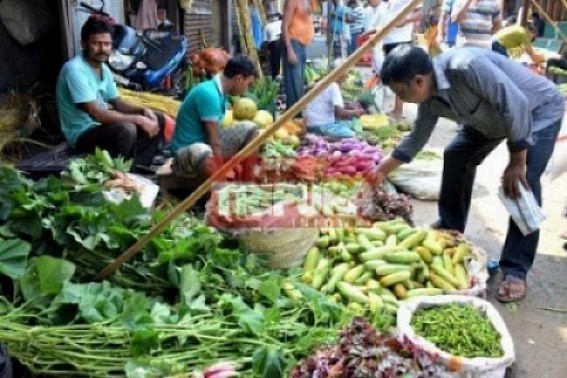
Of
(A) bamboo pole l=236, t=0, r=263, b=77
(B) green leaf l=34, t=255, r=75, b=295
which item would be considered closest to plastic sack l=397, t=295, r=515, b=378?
(B) green leaf l=34, t=255, r=75, b=295

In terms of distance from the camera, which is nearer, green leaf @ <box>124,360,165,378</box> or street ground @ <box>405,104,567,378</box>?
green leaf @ <box>124,360,165,378</box>

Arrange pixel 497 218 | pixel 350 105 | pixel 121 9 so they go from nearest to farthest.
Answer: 1. pixel 497 218
2. pixel 121 9
3. pixel 350 105

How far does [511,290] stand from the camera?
3.65 m

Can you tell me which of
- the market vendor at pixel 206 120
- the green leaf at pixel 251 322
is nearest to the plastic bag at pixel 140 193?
the market vendor at pixel 206 120

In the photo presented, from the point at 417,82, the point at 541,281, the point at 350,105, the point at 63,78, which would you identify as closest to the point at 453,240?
the point at 541,281

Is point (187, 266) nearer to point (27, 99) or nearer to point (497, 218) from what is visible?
point (497, 218)

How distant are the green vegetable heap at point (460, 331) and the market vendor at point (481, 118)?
3.03ft

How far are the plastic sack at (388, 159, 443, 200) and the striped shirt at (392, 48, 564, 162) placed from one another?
1.70m

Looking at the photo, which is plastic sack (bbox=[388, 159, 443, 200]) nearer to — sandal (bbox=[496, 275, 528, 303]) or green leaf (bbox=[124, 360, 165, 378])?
sandal (bbox=[496, 275, 528, 303])

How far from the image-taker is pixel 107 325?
2455 mm

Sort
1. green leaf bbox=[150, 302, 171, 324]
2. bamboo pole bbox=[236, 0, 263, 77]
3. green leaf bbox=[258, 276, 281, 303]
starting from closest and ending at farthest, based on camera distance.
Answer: green leaf bbox=[150, 302, 171, 324]
green leaf bbox=[258, 276, 281, 303]
bamboo pole bbox=[236, 0, 263, 77]

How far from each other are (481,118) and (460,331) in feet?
4.22

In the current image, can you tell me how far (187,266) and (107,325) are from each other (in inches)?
20.0

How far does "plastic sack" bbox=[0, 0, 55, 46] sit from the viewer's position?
209 inches
